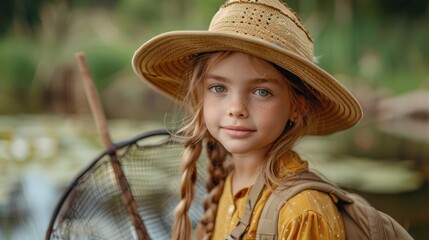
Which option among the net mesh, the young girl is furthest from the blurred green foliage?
the young girl

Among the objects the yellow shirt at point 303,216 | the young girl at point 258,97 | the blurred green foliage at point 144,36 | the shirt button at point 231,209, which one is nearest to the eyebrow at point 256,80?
the young girl at point 258,97

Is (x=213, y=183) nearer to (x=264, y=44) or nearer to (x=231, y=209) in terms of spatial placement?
(x=231, y=209)

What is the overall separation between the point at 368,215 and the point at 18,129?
3.40 m

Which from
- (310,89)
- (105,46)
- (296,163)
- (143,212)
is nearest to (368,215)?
(296,163)

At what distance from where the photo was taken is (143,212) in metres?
1.68

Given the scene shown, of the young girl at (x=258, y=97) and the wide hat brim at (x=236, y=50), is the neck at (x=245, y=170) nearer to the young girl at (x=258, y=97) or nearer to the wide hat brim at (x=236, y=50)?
the young girl at (x=258, y=97)

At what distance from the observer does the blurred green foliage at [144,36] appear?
471 cm

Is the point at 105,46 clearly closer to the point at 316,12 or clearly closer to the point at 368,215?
the point at 316,12

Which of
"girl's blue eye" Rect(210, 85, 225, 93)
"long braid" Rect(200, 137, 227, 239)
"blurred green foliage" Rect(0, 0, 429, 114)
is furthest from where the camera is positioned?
"blurred green foliage" Rect(0, 0, 429, 114)

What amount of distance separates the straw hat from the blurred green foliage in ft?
10.8

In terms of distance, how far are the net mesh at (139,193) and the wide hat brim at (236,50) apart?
180 mm

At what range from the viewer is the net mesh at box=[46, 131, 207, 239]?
4.98 feet

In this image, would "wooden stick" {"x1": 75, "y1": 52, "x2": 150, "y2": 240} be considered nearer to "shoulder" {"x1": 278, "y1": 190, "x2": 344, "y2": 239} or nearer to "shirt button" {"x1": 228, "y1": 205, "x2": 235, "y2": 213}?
"shirt button" {"x1": 228, "y1": 205, "x2": 235, "y2": 213}

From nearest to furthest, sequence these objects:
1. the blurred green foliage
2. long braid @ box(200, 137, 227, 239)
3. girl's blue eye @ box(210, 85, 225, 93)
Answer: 1. girl's blue eye @ box(210, 85, 225, 93)
2. long braid @ box(200, 137, 227, 239)
3. the blurred green foliage
